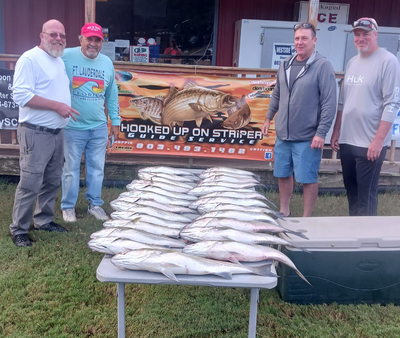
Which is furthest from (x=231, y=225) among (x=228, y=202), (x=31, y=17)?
(x=31, y=17)

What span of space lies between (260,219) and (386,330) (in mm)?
1290

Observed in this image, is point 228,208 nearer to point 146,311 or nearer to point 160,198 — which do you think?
point 160,198

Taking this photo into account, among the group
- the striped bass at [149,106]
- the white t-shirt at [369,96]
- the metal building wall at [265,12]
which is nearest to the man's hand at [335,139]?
the white t-shirt at [369,96]

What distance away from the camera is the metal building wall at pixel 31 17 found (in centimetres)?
830

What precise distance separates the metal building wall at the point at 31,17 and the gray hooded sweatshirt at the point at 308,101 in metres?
5.70

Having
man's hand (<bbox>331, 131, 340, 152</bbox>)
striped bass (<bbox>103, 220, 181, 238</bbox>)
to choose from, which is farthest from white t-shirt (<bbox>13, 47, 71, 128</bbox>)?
man's hand (<bbox>331, 131, 340, 152</bbox>)

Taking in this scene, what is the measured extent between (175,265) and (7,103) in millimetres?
4919

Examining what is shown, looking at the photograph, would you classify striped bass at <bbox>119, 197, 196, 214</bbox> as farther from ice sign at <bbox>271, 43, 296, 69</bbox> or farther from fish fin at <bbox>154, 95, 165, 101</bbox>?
ice sign at <bbox>271, 43, 296, 69</bbox>

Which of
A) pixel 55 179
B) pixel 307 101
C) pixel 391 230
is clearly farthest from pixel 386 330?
pixel 55 179

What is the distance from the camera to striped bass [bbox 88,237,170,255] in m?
2.48

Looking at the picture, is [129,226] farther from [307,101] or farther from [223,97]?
[223,97]

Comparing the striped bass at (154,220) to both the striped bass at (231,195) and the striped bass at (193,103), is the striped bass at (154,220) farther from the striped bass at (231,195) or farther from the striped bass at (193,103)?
the striped bass at (193,103)

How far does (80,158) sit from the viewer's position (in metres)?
4.88

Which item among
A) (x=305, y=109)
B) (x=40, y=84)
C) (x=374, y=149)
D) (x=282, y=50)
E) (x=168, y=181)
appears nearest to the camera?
(x=168, y=181)
